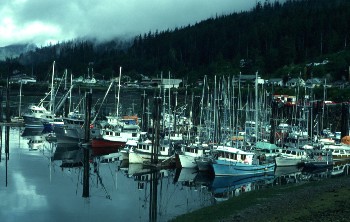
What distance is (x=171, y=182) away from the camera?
169 feet

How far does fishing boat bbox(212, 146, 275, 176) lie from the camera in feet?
178

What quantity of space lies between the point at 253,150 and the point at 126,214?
2619 centimetres

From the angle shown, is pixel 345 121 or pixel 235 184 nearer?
pixel 235 184

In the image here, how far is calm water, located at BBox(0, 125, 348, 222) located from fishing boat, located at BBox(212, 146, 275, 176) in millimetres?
869

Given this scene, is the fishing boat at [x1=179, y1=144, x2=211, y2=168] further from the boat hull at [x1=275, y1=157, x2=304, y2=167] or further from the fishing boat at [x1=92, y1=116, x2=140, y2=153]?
the fishing boat at [x1=92, y1=116, x2=140, y2=153]

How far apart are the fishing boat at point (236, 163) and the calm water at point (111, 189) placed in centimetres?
87

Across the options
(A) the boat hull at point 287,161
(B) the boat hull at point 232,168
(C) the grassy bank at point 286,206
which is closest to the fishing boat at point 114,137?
(A) the boat hull at point 287,161

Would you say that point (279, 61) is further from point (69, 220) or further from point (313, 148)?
point (69, 220)

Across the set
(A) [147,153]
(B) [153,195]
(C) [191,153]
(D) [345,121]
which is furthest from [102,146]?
(D) [345,121]

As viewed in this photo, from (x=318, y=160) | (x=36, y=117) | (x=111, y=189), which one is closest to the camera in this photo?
(x=111, y=189)

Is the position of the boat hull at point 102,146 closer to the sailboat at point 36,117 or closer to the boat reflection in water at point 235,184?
the boat reflection in water at point 235,184

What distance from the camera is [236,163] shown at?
54.4m

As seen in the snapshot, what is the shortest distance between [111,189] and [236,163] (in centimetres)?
1282

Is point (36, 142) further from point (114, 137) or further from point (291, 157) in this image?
point (291, 157)
